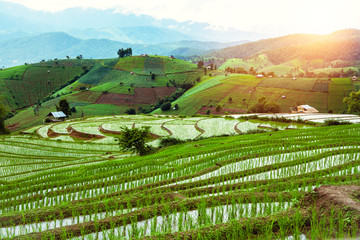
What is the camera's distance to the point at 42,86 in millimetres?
198250

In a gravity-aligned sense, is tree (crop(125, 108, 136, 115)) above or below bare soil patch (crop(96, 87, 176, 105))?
below

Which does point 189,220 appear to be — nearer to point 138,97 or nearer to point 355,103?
point 355,103

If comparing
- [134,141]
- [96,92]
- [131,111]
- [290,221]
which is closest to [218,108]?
[131,111]

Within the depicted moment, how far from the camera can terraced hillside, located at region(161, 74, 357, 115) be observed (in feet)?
348

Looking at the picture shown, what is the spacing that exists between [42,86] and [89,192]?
216 meters

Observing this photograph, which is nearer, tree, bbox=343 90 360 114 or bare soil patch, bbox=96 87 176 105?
tree, bbox=343 90 360 114

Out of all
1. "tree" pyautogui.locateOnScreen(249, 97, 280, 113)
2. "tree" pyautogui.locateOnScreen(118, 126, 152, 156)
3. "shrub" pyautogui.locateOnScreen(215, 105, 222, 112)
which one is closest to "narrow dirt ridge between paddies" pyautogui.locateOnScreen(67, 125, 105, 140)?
"tree" pyautogui.locateOnScreen(118, 126, 152, 156)

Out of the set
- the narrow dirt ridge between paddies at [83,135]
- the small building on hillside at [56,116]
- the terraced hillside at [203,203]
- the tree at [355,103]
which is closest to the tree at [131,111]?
the small building on hillside at [56,116]

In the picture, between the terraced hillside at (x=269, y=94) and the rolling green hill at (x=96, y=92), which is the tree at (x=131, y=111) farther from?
the terraced hillside at (x=269, y=94)

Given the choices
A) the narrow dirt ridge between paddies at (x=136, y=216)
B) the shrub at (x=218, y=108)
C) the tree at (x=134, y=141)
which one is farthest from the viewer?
the shrub at (x=218, y=108)

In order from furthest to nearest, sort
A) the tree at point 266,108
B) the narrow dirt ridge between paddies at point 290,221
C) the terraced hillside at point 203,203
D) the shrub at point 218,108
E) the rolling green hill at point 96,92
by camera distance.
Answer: the rolling green hill at point 96,92 < the shrub at point 218,108 < the tree at point 266,108 < the terraced hillside at point 203,203 < the narrow dirt ridge between paddies at point 290,221

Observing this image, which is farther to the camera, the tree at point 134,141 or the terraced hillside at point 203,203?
the tree at point 134,141

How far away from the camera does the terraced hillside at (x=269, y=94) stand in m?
106

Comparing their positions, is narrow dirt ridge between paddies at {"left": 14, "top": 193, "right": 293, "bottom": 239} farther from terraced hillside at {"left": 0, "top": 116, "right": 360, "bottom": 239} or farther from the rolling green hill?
the rolling green hill
